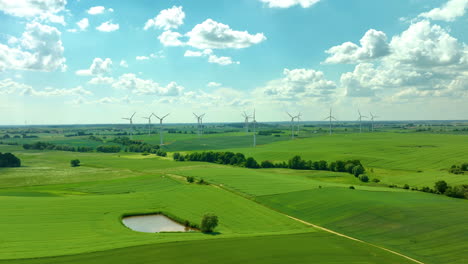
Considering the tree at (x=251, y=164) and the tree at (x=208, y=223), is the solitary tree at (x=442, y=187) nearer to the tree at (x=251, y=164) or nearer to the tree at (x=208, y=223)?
the tree at (x=208, y=223)

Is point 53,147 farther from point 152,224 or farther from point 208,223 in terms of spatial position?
point 208,223

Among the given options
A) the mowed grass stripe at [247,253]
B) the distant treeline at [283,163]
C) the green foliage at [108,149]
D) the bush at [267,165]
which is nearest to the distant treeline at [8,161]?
the green foliage at [108,149]

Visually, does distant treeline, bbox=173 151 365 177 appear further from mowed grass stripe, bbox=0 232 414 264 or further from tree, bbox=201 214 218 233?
tree, bbox=201 214 218 233

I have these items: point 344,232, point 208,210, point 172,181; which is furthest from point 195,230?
point 172,181

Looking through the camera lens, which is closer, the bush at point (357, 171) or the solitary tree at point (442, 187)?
the solitary tree at point (442, 187)

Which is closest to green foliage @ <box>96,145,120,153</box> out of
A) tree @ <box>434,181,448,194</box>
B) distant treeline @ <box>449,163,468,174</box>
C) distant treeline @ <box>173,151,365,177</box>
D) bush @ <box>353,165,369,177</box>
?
distant treeline @ <box>173,151,365,177</box>

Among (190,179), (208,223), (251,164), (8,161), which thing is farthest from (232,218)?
(8,161)

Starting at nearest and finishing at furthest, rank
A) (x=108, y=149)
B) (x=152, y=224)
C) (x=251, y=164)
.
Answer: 1. (x=152, y=224)
2. (x=251, y=164)
3. (x=108, y=149)
